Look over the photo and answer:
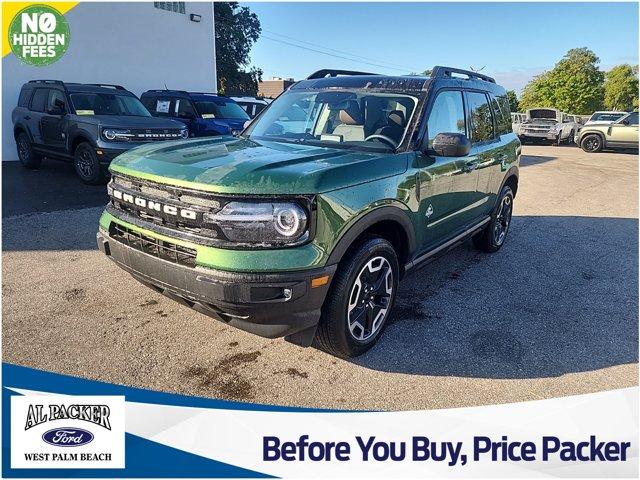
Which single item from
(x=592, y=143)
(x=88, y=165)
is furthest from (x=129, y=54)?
(x=592, y=143)

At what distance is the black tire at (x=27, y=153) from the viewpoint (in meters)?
10.2

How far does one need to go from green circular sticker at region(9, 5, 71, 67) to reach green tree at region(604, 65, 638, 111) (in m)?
57.5

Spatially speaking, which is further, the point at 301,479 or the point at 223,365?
the point at 223,365

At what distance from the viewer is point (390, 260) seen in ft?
11.0

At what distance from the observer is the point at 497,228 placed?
18.8 ft

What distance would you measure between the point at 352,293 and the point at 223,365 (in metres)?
1.00

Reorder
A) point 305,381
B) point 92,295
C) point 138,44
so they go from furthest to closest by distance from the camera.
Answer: point 138,44 → point 92,295 → point 305,381

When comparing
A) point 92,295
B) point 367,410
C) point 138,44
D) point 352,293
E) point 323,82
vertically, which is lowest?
point 367,410

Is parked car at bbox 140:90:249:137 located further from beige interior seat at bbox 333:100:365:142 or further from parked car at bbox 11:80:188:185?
beige interior seat at bbox 333:100:365:142

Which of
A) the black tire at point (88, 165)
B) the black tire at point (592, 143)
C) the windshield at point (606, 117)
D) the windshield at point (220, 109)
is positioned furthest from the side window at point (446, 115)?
the windshield at point (606, 117)

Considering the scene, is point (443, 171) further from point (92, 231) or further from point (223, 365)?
point (92, 231)

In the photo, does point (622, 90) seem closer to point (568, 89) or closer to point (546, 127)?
point (568, 89)

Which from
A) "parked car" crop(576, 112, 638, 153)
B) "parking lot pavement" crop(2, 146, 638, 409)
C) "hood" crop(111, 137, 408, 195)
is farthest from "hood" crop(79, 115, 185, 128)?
"parked car" crop(576, 112, 638, 153)

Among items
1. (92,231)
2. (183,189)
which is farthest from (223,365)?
(92,231)
